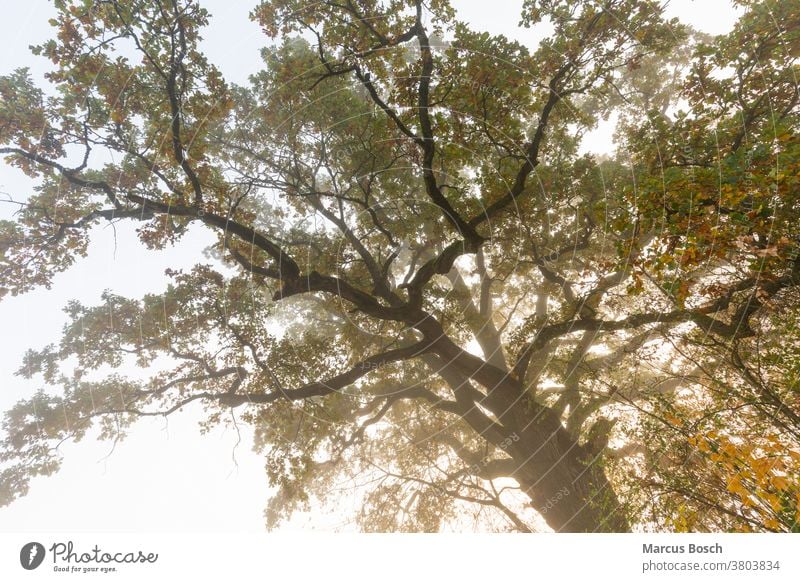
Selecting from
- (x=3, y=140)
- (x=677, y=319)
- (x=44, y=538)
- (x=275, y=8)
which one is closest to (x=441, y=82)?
(x=275, y=8)

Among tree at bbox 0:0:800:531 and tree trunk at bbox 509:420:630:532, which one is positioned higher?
tree at bbox 0:0:800:531

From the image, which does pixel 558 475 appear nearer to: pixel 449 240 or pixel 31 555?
pixel 449 240

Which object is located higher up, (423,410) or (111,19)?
(111,19)

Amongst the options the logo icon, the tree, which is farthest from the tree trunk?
the logo icon

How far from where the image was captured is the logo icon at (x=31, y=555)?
3.43 metres

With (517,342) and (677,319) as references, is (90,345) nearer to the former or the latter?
(517,342)

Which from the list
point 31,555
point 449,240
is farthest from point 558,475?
point 31,555

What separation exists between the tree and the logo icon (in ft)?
12.8

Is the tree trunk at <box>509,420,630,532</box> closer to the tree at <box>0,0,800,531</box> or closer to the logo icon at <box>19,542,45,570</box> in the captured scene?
the tree at <box>0,0,800,531</box>

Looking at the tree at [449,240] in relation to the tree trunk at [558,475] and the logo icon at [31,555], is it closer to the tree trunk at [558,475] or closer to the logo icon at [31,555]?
the tree trunk at [558,475]

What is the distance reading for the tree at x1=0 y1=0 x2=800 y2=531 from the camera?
4.91 metres

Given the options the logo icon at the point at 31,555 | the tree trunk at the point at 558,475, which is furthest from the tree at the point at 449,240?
the logo icon at the point at 31,555

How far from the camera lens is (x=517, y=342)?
8.48 meters

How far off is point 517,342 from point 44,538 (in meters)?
8.22
